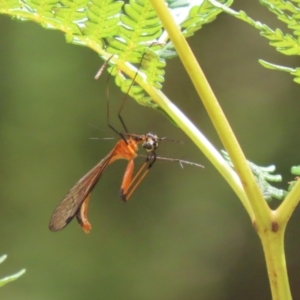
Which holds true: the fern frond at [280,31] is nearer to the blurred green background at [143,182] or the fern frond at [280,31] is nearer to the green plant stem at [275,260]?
the green plant stem at [275,260]

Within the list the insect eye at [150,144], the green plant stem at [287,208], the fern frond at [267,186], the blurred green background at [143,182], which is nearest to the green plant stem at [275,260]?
the green plant stem at [287,208]

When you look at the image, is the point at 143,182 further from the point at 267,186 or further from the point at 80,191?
the point at 267,186

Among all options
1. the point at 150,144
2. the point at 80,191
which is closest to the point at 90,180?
the point at 80,191

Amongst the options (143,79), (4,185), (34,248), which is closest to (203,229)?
(34,248)

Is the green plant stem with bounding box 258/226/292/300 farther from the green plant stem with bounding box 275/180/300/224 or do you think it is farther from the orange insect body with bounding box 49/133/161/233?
the orange insect body with bounding box 49/133/161/233

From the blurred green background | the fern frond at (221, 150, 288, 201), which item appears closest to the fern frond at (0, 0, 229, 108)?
the fern frond at (221, 150, 288, 201)
